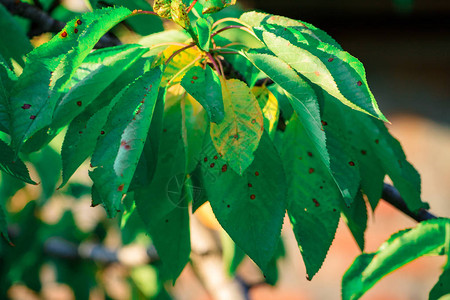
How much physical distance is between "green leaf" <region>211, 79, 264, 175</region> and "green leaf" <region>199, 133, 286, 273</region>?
0.03m

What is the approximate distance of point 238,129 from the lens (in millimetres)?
484

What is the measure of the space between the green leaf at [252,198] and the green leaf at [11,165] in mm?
157

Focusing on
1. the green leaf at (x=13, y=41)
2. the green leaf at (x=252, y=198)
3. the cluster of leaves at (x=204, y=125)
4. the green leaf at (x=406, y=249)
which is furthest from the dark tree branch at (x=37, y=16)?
the green leaf at (x=406, y=249)

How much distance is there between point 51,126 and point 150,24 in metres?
0.33

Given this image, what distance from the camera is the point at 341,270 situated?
8.94 feet

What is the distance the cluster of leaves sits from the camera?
0.46 m

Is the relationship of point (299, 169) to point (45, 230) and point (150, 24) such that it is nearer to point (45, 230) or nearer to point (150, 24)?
point (150, 24)

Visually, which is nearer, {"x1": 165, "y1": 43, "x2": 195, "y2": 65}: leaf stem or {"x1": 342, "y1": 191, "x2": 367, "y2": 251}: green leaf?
{"x1": 165, "y1": 43, "x2": 195, "y2": 65}: leaf stem

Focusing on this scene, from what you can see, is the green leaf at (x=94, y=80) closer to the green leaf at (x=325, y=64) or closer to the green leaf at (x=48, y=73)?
Answer: the green leaf at (x=48, y=73)

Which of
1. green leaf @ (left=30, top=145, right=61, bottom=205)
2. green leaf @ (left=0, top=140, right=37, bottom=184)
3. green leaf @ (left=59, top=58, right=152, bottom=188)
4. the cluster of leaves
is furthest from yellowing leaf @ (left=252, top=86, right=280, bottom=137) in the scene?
green leaf @ (left=30, top=145, right=61, bottom=205)

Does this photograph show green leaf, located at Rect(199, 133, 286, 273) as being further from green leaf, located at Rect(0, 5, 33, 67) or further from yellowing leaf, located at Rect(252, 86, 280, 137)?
green leaf, located at Rect(0, 5, 33, 67)

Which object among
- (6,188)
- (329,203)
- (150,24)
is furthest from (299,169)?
(6,188)

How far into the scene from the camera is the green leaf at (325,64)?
449 millimetres

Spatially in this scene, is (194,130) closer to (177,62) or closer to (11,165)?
(177,62)
